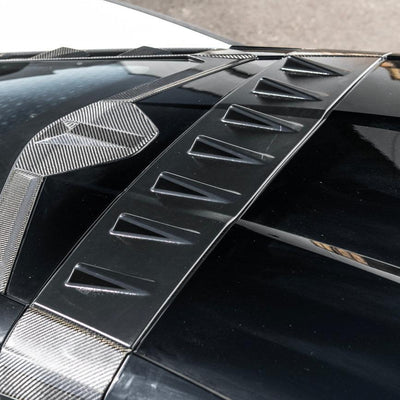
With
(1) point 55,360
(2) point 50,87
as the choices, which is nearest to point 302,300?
(1) point 55,360

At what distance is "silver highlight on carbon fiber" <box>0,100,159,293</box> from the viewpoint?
49.5 inches

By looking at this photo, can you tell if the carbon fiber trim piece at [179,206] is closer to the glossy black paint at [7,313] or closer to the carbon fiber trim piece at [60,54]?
the glossy black paint at [7,313]

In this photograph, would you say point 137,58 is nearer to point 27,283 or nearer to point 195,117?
point 195,117

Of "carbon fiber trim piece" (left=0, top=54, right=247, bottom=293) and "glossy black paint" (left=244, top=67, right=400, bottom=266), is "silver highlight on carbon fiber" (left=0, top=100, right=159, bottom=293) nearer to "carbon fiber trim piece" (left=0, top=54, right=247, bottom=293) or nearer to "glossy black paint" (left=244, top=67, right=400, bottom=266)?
"carbon fiber trim piece" (left=0, top=54, right=247, bottom=293)

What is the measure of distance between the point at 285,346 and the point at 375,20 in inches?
159

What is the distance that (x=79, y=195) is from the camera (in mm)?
1279

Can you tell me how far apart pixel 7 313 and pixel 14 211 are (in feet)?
0.77

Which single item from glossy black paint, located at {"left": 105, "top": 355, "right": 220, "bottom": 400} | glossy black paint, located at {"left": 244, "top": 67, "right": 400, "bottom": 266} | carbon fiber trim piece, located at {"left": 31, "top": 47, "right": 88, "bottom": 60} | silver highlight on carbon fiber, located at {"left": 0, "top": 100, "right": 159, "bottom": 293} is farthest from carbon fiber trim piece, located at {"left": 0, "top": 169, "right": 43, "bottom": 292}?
carbon fiber trim piece, located at {"left": 31, "top": 47, "right": 88, "bottom": 60}

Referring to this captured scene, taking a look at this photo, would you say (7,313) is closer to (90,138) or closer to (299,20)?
(90,138)

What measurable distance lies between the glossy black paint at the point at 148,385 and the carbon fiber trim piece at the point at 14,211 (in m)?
0.28

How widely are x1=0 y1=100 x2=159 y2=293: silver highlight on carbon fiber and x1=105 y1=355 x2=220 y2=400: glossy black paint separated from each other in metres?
0.31

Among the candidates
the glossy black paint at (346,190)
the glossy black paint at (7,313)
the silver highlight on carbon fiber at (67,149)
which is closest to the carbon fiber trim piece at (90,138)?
the silver highlight on carbon fiber at (67,149)

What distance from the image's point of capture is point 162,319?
3.39 ft

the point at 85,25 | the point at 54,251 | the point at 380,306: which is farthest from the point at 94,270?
the point at 85,25
